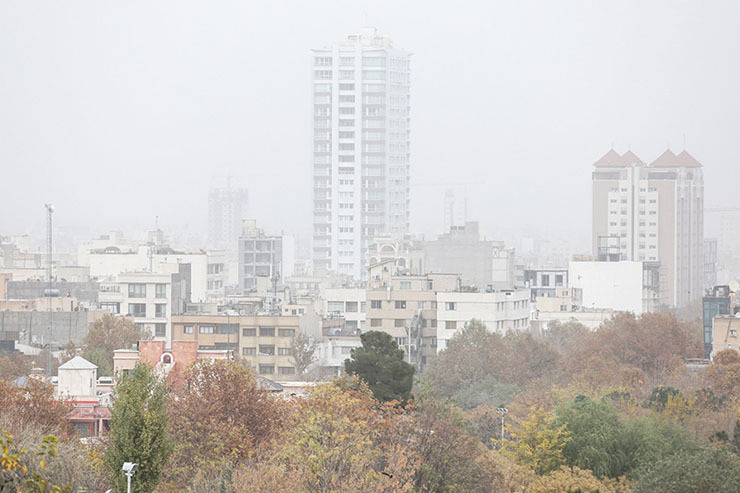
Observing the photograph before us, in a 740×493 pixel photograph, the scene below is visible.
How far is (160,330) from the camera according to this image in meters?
54.9

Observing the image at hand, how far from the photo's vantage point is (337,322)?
197 ft

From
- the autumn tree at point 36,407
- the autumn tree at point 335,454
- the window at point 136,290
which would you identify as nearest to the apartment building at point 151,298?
the window at point 136,290

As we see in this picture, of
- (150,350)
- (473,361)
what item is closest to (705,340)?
(473,361)

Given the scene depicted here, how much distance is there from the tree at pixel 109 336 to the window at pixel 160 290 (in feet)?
18.8

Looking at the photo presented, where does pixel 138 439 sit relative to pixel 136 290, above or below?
below

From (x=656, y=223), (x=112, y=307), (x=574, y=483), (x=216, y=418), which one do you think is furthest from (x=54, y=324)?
(x=656, y=223)

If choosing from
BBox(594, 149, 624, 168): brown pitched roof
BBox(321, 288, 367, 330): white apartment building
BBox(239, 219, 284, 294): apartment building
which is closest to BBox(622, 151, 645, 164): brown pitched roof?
BBox(594, 149, 624, 168): brown pitched roof

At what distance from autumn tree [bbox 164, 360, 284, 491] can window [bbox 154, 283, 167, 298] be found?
31.8m

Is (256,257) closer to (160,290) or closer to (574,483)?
(160,290)

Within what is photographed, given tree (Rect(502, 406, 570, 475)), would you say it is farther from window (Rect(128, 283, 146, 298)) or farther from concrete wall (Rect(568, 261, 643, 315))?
concrete wall (Rect(568, 261, 643, 315))

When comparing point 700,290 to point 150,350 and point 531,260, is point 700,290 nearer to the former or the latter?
point 531,260

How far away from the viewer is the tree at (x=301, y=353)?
48.1 m

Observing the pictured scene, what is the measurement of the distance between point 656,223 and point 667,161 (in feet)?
44.4

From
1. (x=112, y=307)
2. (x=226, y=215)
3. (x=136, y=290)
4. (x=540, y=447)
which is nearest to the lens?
(x=540, y=447)
